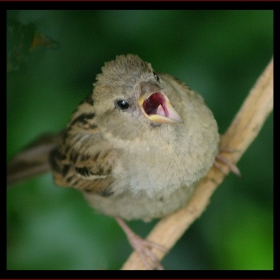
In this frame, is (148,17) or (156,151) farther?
(148,17)

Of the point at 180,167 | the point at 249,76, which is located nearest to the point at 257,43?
the point at 249,76

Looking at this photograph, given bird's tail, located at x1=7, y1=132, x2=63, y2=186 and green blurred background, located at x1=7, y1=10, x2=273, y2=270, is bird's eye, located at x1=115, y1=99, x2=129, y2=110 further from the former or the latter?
bird's tail, located at x1=7, y1=132, x2=63, y2=186

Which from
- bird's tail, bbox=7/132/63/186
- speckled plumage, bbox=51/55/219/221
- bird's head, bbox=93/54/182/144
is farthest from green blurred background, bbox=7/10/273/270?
bird's head, bbox=93/54/182/144

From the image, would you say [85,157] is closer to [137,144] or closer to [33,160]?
[137,144]

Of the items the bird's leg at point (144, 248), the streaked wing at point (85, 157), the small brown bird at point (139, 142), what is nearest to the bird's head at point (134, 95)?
the small brown bird at point (139, 142)

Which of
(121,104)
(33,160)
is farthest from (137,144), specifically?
(33,160)

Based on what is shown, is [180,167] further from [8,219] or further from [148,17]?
[8,219]
